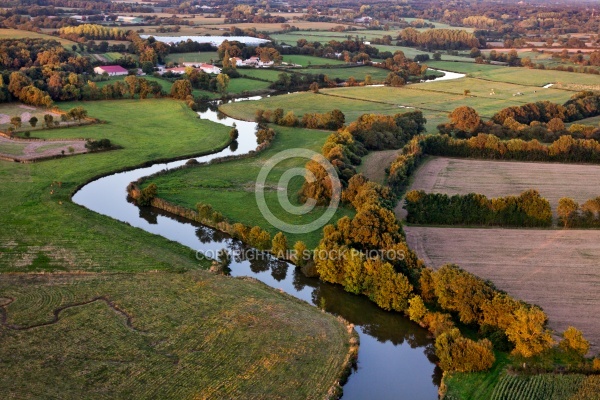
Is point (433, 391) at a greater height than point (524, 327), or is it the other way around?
point (524, 327)

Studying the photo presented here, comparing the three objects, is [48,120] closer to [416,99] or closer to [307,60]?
[416,99]

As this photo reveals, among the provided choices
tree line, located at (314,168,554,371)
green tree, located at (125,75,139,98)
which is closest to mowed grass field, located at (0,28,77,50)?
green tree, located at (125,75,139,98)

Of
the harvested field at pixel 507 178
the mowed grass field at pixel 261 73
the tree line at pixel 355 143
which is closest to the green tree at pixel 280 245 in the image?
the tree line at pixel 355 143

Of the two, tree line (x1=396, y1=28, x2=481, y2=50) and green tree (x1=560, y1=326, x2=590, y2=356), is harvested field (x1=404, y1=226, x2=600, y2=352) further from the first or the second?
tree line (x1=396, y1=28, x2=481, y2=50)

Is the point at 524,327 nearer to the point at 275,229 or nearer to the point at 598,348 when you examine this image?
the point at 598,348

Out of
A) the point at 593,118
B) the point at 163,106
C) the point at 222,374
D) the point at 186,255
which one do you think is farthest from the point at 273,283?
the point at 593,118

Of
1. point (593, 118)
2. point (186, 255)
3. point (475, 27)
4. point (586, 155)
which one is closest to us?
point (186, 255)

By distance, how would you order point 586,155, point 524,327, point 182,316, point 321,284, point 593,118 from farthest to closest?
point 593,118 → point 586,155 → point 321,284 → point 182,316 → point 524,327
